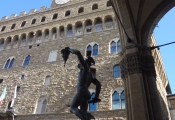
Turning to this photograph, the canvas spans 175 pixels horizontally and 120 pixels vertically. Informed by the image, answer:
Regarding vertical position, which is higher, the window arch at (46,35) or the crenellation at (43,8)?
the crenellation at (43,8)

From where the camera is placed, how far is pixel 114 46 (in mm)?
14273

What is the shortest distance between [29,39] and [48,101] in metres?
7.50

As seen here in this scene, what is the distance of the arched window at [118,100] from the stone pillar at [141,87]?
5.53m

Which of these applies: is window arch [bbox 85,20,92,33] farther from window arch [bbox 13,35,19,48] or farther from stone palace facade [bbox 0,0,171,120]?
window arch [bbox 13,35,19,48]

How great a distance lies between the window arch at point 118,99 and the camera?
11214mm

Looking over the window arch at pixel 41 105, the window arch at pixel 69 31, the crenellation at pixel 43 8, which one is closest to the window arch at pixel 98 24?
the window arch at pixel 69 31

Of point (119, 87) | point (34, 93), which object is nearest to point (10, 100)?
point (34, 93)

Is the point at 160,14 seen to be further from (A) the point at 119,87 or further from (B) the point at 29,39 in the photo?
(B) the point at 29,39

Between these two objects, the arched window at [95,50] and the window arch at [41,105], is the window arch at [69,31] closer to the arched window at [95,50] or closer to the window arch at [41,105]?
the arched window at [95,50]

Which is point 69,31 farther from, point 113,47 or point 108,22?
point 113,47

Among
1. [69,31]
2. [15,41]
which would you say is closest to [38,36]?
[15,41]

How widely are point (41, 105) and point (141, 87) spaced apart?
922cm

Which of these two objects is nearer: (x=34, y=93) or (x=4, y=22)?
(x=34, y=93)

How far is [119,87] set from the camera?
11969 millimetres
